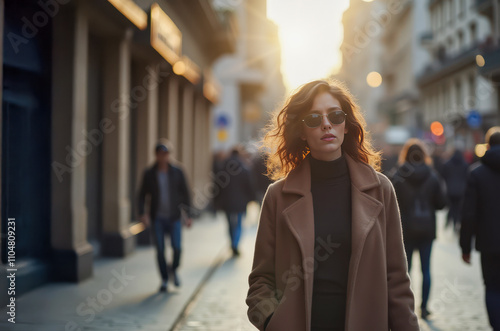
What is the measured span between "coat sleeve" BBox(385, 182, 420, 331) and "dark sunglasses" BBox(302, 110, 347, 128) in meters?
0.38

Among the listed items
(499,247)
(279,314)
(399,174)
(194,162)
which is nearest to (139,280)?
(399,174)

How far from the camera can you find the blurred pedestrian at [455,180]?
14188mm

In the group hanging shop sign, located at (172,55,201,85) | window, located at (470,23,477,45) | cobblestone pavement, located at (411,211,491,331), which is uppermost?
window, located at (470,23,477,45)

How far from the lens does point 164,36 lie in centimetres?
1259

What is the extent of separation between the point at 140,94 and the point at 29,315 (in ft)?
25.6

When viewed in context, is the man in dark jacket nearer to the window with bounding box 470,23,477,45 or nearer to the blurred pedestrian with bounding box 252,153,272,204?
the blurred pedestrian with bounding box 252,153,272,204

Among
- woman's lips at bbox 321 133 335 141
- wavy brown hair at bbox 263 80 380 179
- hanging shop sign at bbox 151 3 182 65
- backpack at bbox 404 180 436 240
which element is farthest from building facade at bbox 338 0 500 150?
woman's lips at bbox 321 133 335 141

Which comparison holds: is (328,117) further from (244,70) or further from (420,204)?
(244,70)

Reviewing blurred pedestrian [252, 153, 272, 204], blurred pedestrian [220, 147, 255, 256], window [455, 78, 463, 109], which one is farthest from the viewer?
window [455, 78, 463, 109]

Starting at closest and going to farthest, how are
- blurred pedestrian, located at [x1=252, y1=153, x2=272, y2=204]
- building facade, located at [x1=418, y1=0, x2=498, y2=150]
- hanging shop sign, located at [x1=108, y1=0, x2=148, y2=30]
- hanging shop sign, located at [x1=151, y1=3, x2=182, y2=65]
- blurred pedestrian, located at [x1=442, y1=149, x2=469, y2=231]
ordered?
hanging shop sign, located at [x1=108, y1=0, x2=148, y2=30] < hanging shop sign, located at [x1=151, y1=3, x2=182, y2=65] < blurred pedestrian, located at [x1=442, y1=149, x2=469, y2=231] < blurred pedestrian, located at [x1=252, y1=153, x2=272, y2=204] < building facade, located at [x1=418, y1=0, x2=498, y2=150]

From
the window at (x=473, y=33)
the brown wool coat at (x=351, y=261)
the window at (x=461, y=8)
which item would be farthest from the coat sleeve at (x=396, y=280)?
the window at (x=461, y=8)

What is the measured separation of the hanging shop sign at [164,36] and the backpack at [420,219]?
21.7 ft

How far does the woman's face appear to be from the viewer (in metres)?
2.77

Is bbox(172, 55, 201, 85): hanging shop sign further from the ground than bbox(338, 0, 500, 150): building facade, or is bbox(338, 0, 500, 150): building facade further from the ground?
bbox(338, 0, 500, 150): building facade
